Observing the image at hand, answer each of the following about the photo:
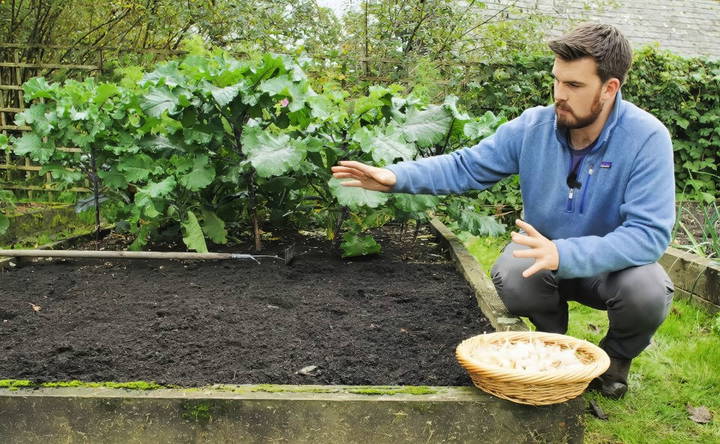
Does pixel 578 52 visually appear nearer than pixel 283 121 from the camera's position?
Yes

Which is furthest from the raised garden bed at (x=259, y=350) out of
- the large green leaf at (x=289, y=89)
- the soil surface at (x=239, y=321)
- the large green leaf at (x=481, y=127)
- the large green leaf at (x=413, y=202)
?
the large green leaf at (x=289, y=89)

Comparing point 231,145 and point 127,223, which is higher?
point 231,145

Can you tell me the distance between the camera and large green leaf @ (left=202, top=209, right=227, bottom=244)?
383 centimetres

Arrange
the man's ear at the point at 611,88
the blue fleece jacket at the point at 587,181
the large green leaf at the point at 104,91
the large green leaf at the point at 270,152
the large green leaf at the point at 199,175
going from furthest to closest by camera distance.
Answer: the large green leaf at the point at 104,91, the large green leaf at the point at 199,175, the large green leaf at the point at 270,152, the man's ear at the point at 611,88, the blue fleece jacket at the point at 587,181

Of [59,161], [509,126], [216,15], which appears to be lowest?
[59,161]

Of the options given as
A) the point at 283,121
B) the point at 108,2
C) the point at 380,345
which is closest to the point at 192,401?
the point at 380,345

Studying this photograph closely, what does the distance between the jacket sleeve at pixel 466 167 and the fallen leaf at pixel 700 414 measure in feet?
3.73

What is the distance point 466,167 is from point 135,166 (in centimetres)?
187

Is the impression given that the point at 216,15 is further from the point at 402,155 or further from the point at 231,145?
the point at 402,155

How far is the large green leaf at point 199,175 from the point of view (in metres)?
3.45

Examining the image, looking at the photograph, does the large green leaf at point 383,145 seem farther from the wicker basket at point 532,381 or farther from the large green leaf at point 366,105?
the wicker basket at point 532,381

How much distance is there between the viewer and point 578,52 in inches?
93.4

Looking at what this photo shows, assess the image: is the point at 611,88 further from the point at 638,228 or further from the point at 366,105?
the point at 366,105

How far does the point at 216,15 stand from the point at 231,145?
3.67m
